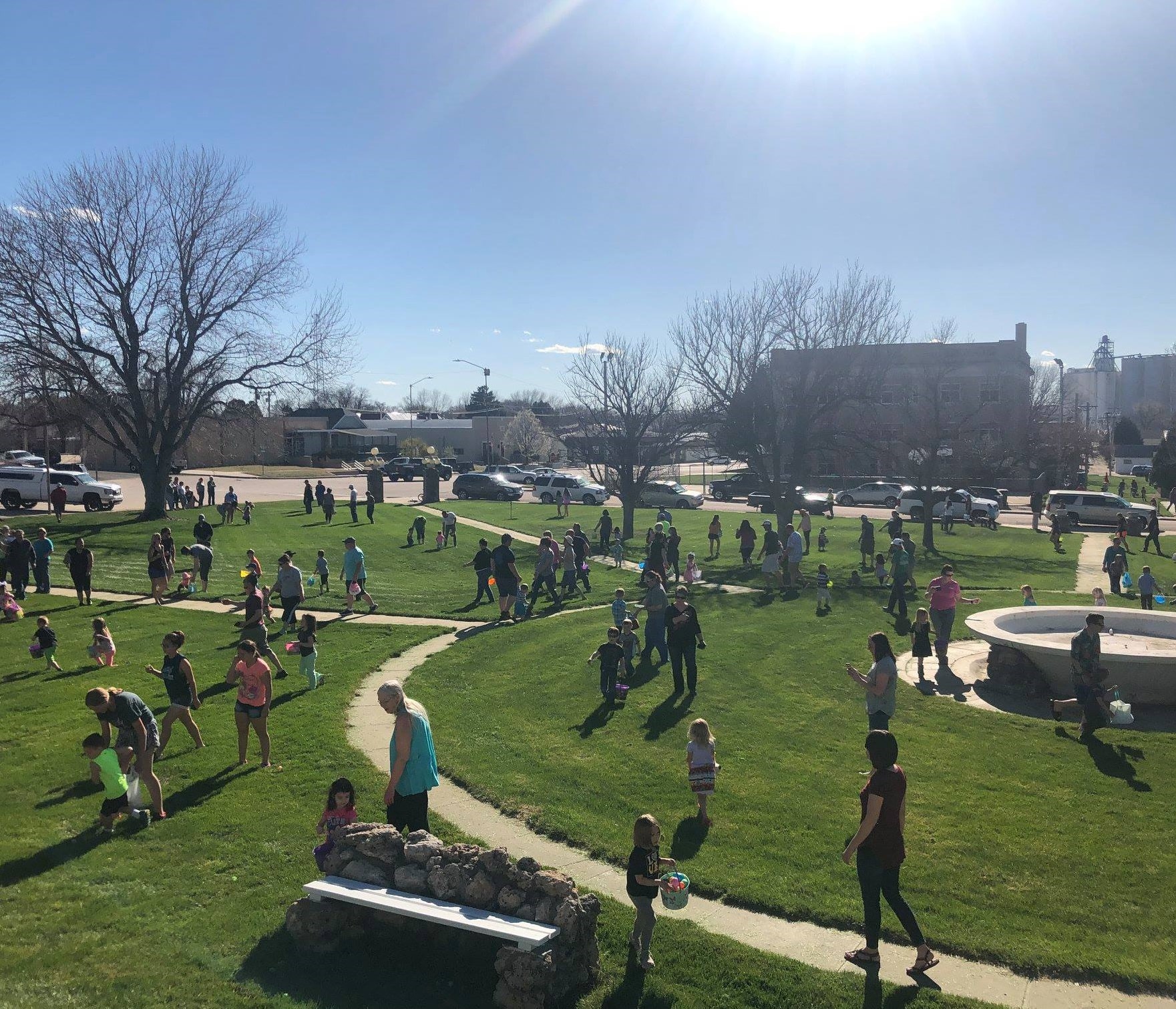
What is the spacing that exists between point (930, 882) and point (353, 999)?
15.3 ft

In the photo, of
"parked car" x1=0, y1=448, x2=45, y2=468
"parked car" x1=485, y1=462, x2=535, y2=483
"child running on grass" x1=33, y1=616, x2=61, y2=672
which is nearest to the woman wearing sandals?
"child running on grass" x1=33, y1=616, x2=61, y2=672

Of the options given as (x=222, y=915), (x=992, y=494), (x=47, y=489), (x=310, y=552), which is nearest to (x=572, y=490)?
(x=310, y=552)

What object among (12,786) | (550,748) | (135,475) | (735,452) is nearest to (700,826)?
(550,748)

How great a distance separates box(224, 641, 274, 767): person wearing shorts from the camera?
9.56 m

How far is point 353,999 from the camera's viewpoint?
5.72 metres

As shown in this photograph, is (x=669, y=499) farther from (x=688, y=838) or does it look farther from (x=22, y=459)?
(x=22, y=459)

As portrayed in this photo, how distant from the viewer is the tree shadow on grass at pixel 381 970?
5.75m

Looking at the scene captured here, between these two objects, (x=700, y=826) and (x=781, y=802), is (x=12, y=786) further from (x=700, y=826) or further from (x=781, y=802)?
(x=781, y=802)

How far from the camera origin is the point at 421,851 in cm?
626

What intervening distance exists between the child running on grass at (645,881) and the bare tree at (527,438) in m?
91.2

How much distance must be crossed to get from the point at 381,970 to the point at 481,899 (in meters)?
0.94

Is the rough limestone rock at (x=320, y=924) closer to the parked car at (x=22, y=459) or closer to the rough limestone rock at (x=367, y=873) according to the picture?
the rough limestone rock at (x=367, y=873)

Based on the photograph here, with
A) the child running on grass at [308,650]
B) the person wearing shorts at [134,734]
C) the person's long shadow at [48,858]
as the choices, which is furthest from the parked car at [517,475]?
the person's long shadow at [48,858]

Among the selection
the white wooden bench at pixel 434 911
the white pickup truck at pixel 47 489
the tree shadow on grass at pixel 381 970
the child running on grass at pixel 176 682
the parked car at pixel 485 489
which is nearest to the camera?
the white wooden bench at pixel 434 911
